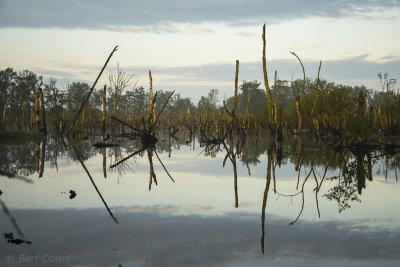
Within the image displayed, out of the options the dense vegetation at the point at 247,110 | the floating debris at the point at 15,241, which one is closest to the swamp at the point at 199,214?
the floating debris at the point at 15,241

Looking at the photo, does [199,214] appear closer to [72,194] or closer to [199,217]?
[199,217]

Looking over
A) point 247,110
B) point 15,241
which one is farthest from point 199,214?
point 247,110

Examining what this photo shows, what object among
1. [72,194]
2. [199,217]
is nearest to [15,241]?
[199,217]

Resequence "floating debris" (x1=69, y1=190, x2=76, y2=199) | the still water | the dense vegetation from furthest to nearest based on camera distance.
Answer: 1. the dense vegetation
2. "floating debris" (x1=69, y1=190, x2=76, y2=199)
3. the still water

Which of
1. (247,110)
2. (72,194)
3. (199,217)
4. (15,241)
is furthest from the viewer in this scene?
(247,110)

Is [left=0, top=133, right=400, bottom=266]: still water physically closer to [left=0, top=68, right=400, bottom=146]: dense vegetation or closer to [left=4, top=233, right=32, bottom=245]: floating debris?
[left=4, top=233, right=32, bottom=245]: floating debris

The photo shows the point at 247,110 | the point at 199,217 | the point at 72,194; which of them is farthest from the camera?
the point at 247,110

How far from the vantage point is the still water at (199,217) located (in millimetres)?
2277

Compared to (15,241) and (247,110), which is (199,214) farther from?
(247,110)

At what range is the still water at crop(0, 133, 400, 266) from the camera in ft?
7.47

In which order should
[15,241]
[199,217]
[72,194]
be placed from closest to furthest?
[15,241], [199,217], [72,194]

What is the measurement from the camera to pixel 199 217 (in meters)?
3.22

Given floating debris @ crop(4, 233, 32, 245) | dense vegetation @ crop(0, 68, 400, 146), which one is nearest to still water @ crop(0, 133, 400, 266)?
floating debris @ crop(4, 233, 32, 245)

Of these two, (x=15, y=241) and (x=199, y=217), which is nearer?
(x=15, y=241)
